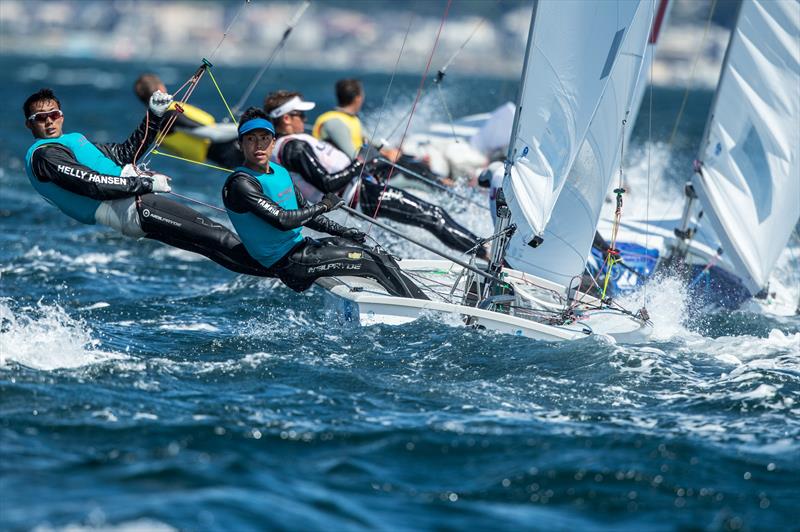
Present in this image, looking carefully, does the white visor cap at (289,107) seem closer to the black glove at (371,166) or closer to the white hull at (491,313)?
the black glove at (371,166)

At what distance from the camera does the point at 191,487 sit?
4.07 metres

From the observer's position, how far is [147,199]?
6227 millimetres

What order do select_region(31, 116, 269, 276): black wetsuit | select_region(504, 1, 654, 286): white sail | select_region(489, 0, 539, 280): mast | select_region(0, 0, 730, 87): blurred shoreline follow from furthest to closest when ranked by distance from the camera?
select_region(0, 0, 730, 87): blurred shoreline, select_region(489, 0, 539, 280): mast, select_region(504, 1, 654, 286): white sail, select_region(31, 116, 269, 276): black wetsuit

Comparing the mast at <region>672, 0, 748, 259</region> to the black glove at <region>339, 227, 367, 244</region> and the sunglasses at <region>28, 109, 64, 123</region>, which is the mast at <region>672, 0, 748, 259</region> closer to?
the black glove at <region>339, 227, 367, 244</region>

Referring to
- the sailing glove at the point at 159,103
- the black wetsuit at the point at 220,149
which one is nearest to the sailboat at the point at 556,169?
the sailing glove at the point at 159,103

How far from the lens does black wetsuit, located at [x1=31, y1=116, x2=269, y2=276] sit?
5.99 meters

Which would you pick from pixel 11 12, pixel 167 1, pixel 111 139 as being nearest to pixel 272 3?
pixel 167 1

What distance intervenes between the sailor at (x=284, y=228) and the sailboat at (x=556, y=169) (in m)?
0.12

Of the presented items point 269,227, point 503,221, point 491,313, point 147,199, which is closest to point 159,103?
point 147,199

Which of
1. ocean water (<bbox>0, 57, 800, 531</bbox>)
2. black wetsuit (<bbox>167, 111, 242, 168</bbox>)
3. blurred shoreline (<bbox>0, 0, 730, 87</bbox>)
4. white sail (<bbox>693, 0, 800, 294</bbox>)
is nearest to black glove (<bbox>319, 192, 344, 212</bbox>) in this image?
ocean water (<bbox>0, 57, 800, 531</bbox>)

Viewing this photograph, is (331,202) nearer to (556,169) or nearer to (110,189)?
(110,189)

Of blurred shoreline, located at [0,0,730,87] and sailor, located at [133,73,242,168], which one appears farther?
blurred shoreline, located at [0,0,730,87]

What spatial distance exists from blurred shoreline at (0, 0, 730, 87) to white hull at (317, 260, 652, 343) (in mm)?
82259

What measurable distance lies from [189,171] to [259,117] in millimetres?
10964
